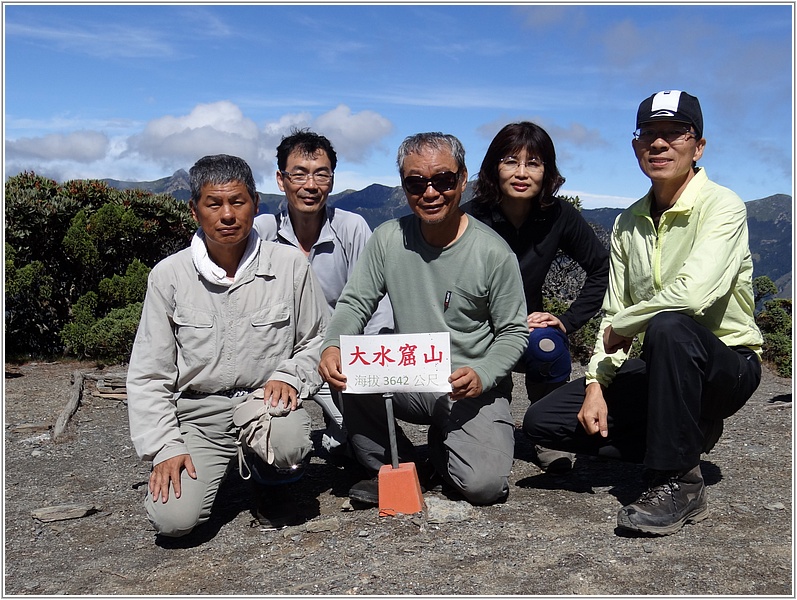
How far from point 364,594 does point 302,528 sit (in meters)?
0.74

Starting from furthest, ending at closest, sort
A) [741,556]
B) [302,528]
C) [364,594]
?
[302,528]
[741,556]
[364,594]

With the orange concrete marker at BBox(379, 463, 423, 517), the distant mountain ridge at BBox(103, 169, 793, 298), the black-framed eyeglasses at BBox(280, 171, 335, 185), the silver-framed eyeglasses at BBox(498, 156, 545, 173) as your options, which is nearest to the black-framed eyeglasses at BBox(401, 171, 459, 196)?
the silver-framed eyeglasses at BBox(498, 156, 545, 173)

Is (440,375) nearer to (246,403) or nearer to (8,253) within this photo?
(246,403)

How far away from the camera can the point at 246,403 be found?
3.49m

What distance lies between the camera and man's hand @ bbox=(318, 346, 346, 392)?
11.6 ft

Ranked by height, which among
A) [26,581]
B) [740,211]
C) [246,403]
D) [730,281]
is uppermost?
[740,211]

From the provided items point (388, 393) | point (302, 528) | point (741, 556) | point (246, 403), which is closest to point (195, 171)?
point (246, 403)

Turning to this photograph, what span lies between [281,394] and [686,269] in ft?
5.88

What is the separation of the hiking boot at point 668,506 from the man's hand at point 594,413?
0.33m

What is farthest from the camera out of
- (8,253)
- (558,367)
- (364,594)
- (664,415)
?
(8,253)

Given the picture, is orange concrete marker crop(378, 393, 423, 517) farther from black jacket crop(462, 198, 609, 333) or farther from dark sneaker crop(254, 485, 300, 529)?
black jacket crop(462, 198, 609, 333)

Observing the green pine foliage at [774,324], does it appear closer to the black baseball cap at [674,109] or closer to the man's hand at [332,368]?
the black baseball cap at [674,109]

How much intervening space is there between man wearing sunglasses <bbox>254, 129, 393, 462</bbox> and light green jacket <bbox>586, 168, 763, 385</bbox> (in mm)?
1326

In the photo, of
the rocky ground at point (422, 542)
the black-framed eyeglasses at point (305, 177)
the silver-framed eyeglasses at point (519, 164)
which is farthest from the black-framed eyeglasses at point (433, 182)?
the rocky ground at point (422, 542)
